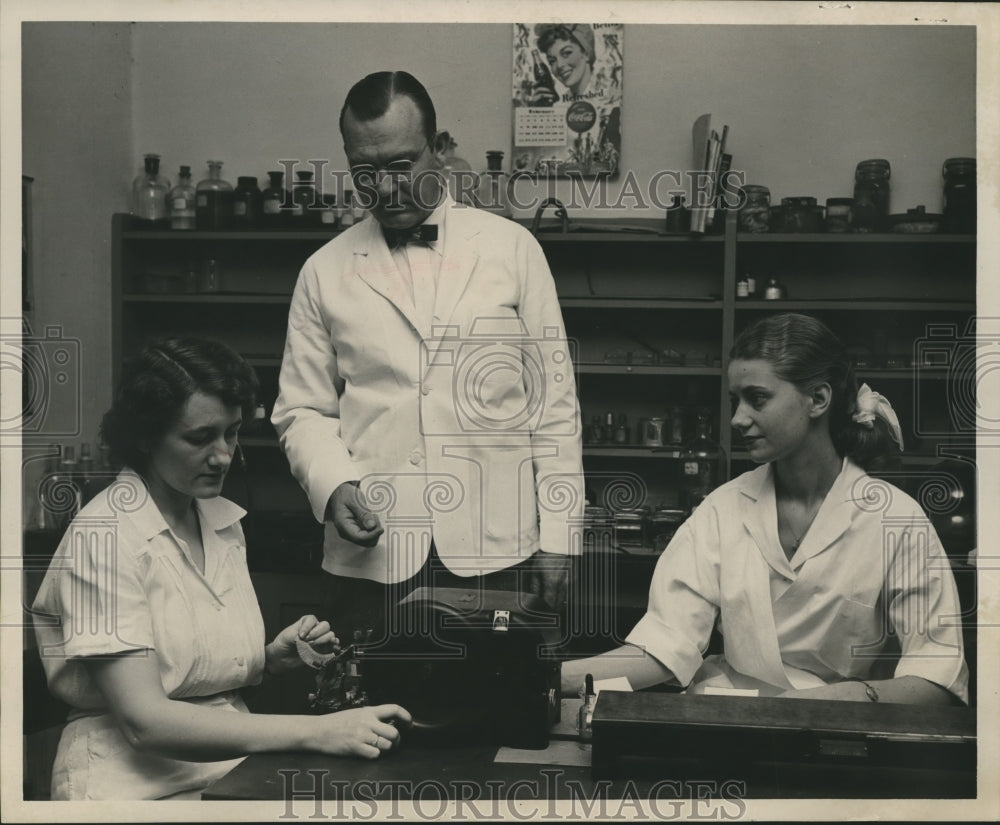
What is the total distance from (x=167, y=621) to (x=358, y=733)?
1.42 ft

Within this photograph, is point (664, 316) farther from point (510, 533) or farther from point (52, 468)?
point (52, 468)

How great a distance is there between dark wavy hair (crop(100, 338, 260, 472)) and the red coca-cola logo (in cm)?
121

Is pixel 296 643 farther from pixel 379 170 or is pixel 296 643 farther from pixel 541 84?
pixel 541 84

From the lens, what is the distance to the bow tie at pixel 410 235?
7.27 ft

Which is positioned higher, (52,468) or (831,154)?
(831,154)

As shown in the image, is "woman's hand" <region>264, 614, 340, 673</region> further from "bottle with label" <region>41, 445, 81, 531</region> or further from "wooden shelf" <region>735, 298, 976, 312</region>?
"wooden shelf" <region>735, 298, 976, 312</region>

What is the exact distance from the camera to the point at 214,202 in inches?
112

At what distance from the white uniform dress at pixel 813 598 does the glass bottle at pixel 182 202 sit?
5.55 ft

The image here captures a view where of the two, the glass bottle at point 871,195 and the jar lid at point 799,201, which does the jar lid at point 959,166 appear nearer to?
the glass bottle at point 871,195

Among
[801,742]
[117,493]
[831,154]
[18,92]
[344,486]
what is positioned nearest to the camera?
[801,742]

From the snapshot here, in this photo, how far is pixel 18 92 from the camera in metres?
1.95

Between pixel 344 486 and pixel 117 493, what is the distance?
0.49m

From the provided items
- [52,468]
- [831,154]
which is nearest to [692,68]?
[831,154]

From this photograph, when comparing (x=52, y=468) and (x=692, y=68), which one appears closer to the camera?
(x=52, y=468)
